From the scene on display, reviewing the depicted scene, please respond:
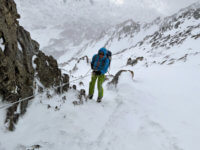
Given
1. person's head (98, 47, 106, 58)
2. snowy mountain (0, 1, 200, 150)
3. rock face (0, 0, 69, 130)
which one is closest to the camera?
snowy mountain (0, 1, 200, 150)

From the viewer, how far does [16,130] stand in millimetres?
3867

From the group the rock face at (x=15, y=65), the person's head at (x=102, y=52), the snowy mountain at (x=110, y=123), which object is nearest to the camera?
the snowy mountain at (x=110, y=123)

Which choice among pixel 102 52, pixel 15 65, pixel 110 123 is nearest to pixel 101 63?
pixel 102 52

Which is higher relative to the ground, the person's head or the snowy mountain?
the person's head

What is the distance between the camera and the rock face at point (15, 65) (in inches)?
159

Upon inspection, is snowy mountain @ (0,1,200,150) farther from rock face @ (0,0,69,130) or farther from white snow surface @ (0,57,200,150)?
rock face @ (0,0,69,130)

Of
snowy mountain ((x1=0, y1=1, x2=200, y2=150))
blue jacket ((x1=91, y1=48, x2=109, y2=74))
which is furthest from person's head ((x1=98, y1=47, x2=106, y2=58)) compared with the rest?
snowy mountain ((x1=0, y1=1, x2=200, y2=150))

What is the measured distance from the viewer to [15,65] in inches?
182

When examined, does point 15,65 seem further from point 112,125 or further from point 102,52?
point 112,125

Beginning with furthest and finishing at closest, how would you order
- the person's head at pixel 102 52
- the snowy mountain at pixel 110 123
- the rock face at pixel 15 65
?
the person's head at pixel 102 52
the rock face at pixel 15 65
the snowy mountain at pixel 110 123

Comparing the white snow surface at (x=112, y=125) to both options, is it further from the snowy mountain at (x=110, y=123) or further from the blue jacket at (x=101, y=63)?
the blue jacket at (x=101, y=63)

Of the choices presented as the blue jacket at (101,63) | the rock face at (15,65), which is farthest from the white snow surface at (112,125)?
the blue jacket at (101,63)

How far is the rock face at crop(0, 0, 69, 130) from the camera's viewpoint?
4047mm

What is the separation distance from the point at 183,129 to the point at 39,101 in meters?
4.68
